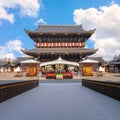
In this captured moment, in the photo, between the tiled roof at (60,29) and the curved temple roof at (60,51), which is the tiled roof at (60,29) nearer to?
the tiled roof at (60,29)

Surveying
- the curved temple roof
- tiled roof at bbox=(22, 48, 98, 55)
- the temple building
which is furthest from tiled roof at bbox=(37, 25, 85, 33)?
the curved temple roof

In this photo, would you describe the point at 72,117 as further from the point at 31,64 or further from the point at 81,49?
the point at 81,49

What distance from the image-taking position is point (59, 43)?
198 feet

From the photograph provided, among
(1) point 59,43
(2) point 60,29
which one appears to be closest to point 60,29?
(2) point 60,29

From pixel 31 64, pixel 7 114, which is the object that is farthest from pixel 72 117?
pixel 31 64

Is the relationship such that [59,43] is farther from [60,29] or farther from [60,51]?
[60,29]

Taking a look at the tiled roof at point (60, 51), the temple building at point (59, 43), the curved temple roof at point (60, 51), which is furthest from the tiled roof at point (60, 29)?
the curved temple roof at point (60, 51)

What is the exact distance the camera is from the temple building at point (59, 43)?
58.6m

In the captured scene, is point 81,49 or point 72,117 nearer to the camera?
point 72,117

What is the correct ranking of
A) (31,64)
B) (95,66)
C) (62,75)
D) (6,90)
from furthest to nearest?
(95,66)
(31,64)
(62,75)
(6,90)

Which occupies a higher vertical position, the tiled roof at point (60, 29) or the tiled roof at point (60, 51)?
the tiled roof at point (60, 29)

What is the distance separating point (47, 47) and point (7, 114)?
52648mm

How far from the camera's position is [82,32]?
59.2 m

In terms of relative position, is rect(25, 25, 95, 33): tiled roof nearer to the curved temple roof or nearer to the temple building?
the temple building
